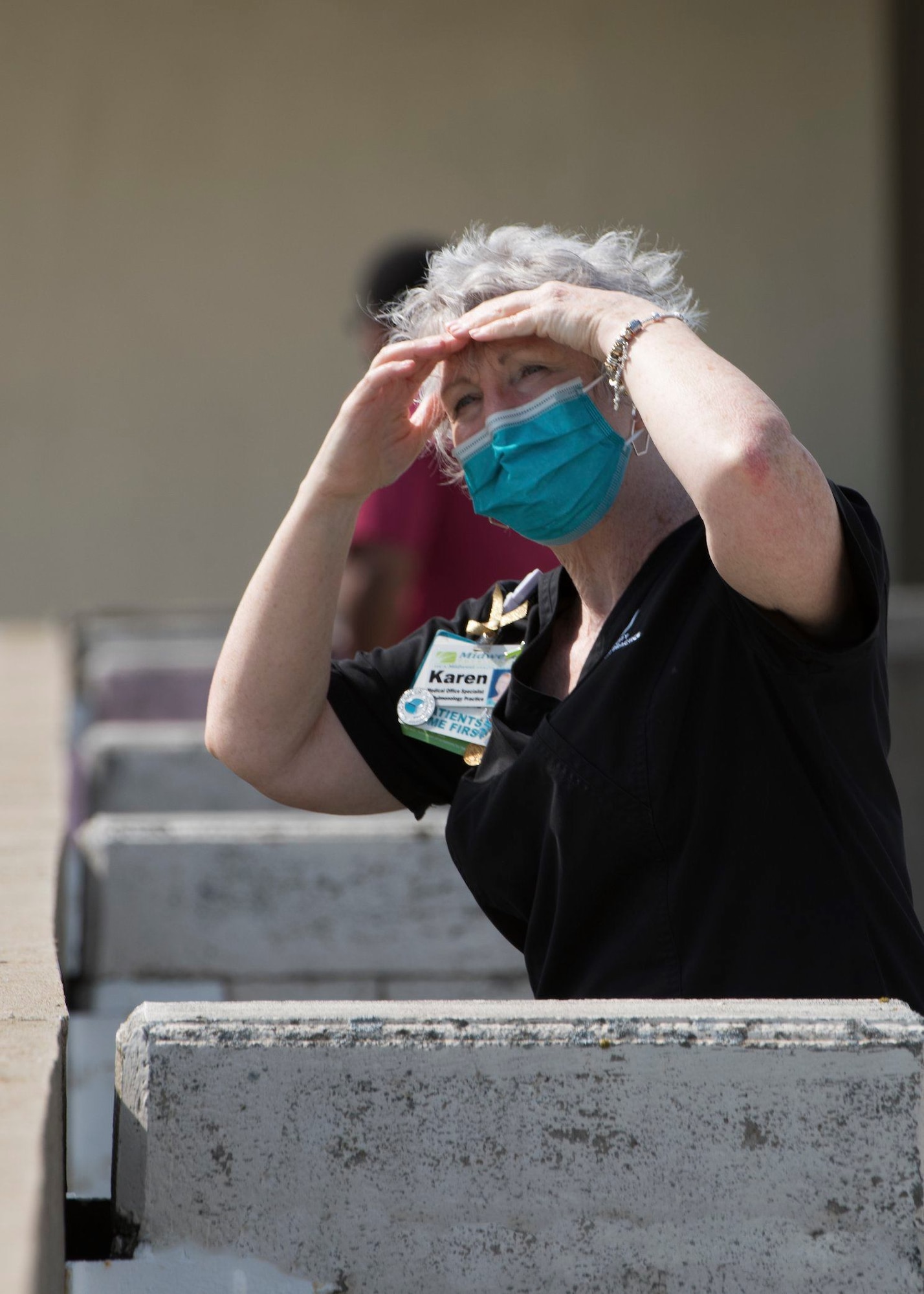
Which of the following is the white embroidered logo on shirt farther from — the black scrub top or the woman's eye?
the woman's eye

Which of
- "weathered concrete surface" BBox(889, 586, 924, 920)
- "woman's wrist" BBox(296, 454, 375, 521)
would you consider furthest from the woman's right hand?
"weathered concrete surface" BBox(889, 586, 924, 920)

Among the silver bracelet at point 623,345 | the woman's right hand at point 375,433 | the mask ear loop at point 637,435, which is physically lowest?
the woman's right hand at point 375,433

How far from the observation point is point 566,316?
6.52ft

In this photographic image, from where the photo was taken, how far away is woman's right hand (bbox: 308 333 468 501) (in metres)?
2.29

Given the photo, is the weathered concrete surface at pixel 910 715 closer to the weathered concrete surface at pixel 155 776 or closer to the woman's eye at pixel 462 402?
the weathered concrete surface at pixel 155 776

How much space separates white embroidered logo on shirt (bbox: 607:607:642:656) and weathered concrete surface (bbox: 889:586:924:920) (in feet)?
15.6

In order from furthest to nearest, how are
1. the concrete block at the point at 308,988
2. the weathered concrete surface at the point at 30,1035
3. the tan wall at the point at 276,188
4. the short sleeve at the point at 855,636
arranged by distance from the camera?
the tan wall at the point at 276,188 → the concrete block at the point at 308,988 → the short sleeve at the point at 855,636 → the weathered concrete surface at the point at 30,1035

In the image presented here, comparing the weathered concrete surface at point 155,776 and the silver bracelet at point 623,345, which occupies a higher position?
the silver bracelet at point 623,345

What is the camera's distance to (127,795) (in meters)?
4.98

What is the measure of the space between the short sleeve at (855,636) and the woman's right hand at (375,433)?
69cm

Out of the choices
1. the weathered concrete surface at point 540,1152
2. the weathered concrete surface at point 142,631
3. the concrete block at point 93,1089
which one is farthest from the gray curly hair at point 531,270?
the weathered concrete surface at point 142,631

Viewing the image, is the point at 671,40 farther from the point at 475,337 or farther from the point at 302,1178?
the point at 302,1178

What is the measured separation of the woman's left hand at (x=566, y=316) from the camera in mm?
1961

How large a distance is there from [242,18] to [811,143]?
344 cm
